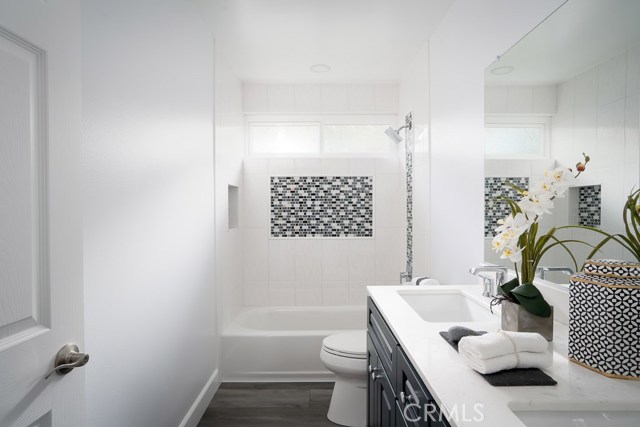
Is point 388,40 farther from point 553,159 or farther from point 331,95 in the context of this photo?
point 553,159

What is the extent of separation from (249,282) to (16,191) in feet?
9.91

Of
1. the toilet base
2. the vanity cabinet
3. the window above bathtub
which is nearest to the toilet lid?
the toilet base

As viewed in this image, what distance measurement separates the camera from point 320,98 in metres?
3.74

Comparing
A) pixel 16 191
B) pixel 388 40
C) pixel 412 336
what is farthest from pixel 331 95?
pixel 16 191

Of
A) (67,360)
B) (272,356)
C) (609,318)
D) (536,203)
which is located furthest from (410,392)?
(272,356)

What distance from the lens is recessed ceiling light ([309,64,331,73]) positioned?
3.27 metres

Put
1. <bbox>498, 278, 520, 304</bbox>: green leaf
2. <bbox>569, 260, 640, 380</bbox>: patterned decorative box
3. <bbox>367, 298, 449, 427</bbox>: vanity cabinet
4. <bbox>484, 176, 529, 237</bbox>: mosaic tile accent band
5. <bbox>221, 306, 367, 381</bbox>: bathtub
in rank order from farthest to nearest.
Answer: <bbox>221, 306, 367, 381</bbox>: bathtub
<bbox>484, 176, 529, 237</bbox>: mosaic tile accent band
<bbox>498, 278, 520, 304</bbox>: green leaf
<bbox>367, 298, 449, 427</bbox>: vanity cabinet
<bbox>569, 260, 640, 380</bbox>: patterned decorative box

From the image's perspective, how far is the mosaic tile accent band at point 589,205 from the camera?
3.84ft

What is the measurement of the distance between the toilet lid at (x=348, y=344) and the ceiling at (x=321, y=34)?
2.11 metres

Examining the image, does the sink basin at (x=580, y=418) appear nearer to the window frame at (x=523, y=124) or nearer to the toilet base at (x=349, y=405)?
the window frame at (x=523, y=124)

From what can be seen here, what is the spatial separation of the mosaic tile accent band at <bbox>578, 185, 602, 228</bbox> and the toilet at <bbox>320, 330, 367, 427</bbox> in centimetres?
155

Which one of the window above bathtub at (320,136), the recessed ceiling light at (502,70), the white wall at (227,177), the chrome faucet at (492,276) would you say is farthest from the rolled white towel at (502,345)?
the window above bathtub at (320,136)

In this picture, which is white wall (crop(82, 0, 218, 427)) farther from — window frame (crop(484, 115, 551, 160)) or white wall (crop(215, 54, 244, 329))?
window frame (crop(484, 115, 551, 160))

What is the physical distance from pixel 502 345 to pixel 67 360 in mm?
1050
